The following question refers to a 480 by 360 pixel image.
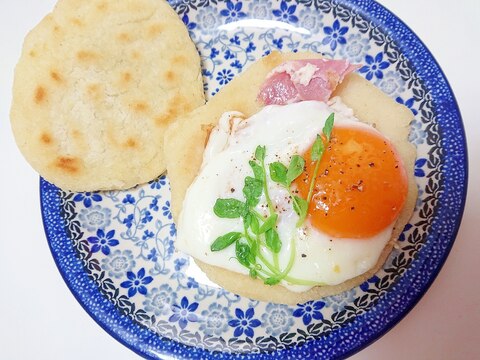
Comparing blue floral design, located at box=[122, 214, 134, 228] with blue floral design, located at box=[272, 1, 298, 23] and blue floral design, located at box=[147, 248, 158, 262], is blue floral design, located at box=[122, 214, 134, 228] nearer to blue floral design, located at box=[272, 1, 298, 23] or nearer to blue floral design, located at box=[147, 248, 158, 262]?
blue floral design, located at box=[147, 248, 158, 262]

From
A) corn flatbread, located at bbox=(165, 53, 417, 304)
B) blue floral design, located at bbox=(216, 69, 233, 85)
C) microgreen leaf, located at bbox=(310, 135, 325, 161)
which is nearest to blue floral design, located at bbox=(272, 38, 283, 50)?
corn flatbread, located at bbox=(165, 53, 417, 304)

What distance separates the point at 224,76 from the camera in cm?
322

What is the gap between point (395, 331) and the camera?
105 inches

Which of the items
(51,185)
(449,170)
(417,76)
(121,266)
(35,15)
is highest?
(35,15)

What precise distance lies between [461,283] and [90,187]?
2256mm

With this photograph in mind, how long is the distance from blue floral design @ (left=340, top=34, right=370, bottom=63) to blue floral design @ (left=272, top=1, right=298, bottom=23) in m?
0.40

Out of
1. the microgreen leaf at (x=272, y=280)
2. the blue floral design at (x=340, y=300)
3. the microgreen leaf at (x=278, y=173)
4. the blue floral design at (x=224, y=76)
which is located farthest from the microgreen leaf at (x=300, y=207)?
the blue floral design at (x=224, y=76)

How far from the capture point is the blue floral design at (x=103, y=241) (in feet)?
9.54

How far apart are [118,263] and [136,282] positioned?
0.54 feet

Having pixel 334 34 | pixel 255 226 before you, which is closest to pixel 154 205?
pixel 255 226

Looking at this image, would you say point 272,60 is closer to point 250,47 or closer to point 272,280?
point 250,47

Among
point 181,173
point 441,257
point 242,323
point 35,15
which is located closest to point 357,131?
point 441,257

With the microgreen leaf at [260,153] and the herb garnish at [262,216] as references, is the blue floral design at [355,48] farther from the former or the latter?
the microgreen leaf at [260,153]

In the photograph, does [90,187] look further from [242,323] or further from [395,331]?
[395,331]
